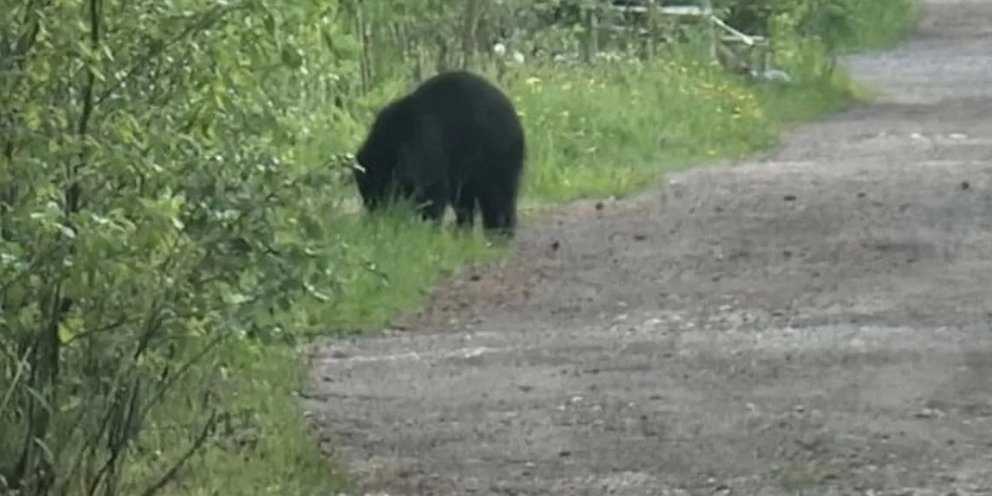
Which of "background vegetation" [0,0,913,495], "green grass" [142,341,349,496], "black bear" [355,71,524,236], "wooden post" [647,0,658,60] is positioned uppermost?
"background vegetation" [0,0,913,495]

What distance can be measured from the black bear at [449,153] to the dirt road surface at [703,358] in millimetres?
390

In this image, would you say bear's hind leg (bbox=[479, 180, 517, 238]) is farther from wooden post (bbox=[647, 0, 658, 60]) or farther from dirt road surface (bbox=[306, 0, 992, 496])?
wooden post (bbox=[647, 0, 658, 60])

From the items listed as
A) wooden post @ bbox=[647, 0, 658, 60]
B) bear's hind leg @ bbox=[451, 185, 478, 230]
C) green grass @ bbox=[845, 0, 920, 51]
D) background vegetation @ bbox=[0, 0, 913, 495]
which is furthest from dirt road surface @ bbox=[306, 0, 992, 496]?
green grass @ bbox=[845, 0, 920, 51]

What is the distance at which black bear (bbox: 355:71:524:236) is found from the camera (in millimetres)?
14250

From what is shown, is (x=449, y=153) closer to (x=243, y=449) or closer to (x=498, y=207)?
(x=498, y=207)

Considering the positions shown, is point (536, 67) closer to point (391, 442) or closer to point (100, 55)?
point (391, 442)

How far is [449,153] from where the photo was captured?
14406 mm

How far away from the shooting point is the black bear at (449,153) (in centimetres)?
1425

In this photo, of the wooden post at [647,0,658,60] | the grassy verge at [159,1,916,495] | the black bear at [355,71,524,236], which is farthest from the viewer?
the wooden post at [647,0,658,60]

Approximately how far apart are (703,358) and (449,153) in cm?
414

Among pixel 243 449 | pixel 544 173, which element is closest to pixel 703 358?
pixel 243 449

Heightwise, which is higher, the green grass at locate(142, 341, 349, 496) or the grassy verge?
the green grass at locate(142, 341, 349, 496)

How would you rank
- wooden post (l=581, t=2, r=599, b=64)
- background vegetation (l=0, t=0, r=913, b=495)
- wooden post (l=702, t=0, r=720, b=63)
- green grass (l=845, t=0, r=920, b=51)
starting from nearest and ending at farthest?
background vegetation (l=0, t=0, r=913, b=495), wooden post (l=581, t=2, r=599, b=64), wooden post (l=702, t=0, r=720, b=63), green grass (l=845, t=0, r=920, b=51)

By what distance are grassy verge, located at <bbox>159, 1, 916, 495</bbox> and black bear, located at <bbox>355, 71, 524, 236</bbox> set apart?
434 mm
